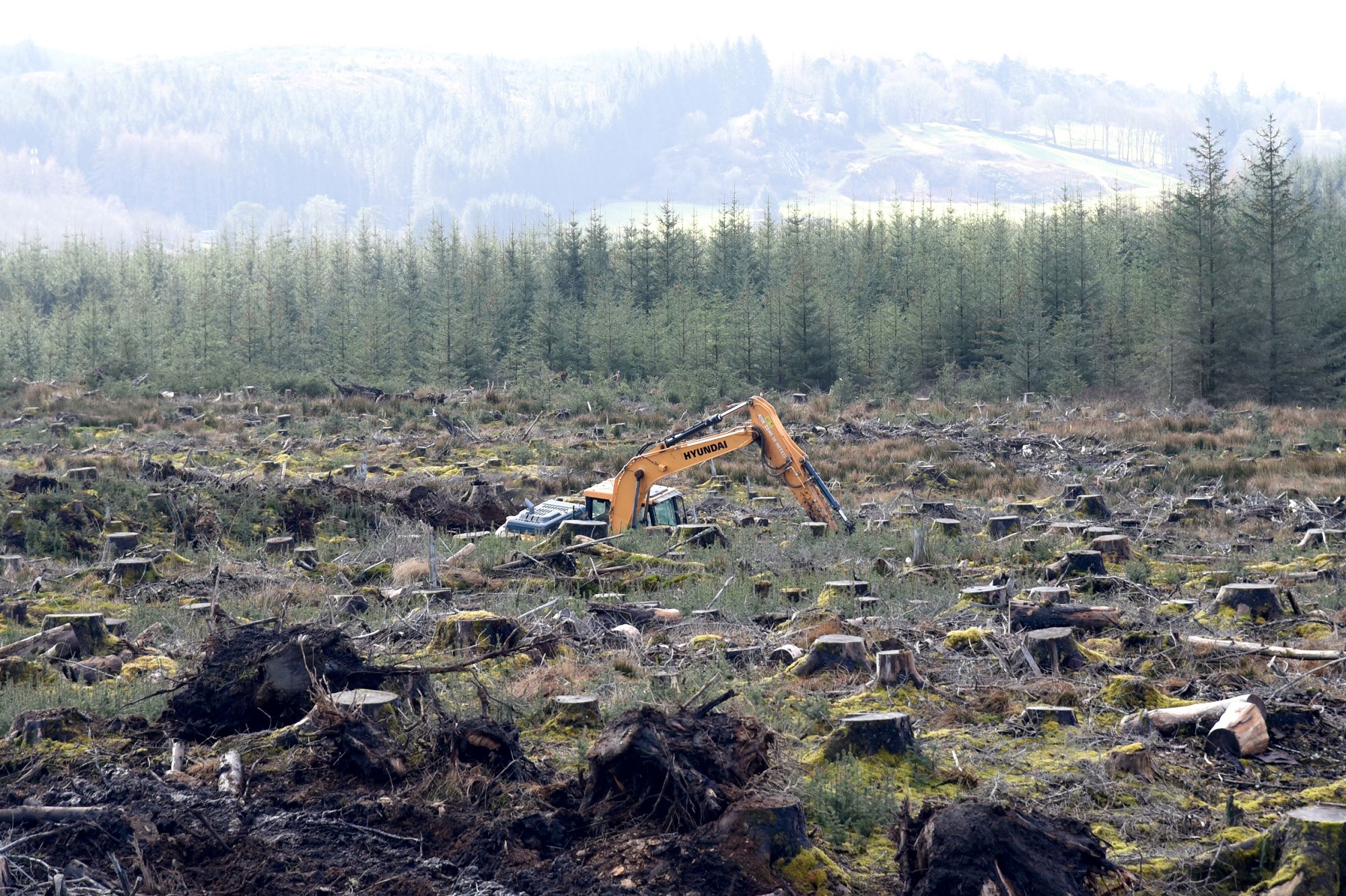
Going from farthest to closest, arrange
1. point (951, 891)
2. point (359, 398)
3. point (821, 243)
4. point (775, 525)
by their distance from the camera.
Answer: point (821, 243)
point (359, 398)
point (775, 525)
point (951, 891)

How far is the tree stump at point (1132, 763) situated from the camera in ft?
18.5

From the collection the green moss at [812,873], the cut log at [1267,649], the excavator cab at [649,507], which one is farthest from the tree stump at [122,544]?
the cut log at [1267,649]

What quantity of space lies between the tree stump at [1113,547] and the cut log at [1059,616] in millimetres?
3190

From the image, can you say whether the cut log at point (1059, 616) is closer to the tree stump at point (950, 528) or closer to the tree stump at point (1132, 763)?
the tree stump at point (1132, 763)

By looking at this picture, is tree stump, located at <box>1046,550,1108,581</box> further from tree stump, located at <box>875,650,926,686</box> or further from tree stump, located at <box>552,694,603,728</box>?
tree stump, located at <box>552,694,603,728</box>

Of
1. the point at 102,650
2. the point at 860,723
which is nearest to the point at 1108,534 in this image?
the point at 860,723

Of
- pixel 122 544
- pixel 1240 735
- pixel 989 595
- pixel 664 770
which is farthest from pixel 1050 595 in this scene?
pixel 122 544

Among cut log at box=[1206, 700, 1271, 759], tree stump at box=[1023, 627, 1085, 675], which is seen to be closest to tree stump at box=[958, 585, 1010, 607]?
tree stump at box=[1023, 627, 1085, 675]

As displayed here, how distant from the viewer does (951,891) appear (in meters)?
A: 4.17

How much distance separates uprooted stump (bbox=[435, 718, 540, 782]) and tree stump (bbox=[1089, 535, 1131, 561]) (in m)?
7.81

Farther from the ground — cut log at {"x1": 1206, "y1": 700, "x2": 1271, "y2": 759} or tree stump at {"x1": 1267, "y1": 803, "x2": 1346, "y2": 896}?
tree stump at {"x1": 1267, "y1": 803, "x2": 1346, "y2": 896}

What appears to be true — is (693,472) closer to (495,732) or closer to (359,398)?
(359,398)

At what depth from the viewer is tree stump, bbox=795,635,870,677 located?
757 centimetres

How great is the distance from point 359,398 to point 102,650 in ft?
71.3
